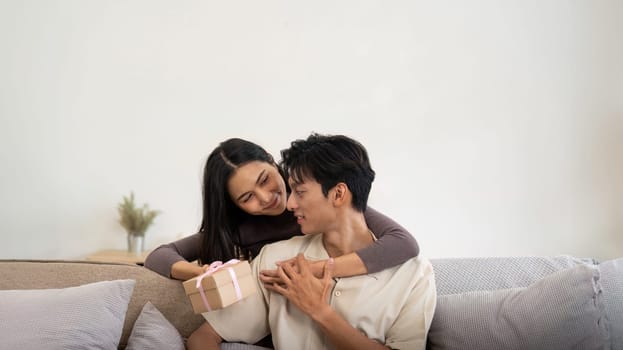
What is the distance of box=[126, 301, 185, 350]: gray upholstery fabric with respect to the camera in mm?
1543

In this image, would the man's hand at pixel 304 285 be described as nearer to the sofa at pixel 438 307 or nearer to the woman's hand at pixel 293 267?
the woman's hand at pixel 293 267

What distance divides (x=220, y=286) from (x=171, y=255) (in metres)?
0.40

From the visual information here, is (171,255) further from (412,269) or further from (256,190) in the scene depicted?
(412,269)

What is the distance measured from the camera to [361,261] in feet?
5.19

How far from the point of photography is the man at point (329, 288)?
154 centimetres

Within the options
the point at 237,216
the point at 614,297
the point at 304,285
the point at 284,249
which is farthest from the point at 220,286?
the point at 614,297

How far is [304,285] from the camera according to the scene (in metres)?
1.53

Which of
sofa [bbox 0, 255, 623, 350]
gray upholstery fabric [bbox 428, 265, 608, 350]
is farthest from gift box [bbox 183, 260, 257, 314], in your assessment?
gray upholstery fabric [bbox 428, 265, 608, 350]

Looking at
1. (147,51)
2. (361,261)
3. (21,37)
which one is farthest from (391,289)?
(21,37)

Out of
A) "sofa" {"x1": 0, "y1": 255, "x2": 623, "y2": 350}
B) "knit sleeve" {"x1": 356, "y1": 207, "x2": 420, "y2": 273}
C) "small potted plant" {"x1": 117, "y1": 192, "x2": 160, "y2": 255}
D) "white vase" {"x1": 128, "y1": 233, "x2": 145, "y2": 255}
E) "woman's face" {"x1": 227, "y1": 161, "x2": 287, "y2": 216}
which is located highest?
"woman's face" {"x1": 227, "y1": 161, "x2": 287, "y2": 216}

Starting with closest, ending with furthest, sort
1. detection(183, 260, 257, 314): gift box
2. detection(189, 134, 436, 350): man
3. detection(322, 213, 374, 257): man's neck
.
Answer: detection(183, 260, 257, 314): gift box < detection(189, 134, 436, 350): man < detection(322, 213, 374, 257): man's neck

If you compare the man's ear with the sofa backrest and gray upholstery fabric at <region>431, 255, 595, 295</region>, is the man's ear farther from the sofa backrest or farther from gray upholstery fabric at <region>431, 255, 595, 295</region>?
the sofa backrest

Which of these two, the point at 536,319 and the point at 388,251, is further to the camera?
the point at 388,251

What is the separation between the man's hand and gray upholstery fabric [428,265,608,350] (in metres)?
0.32
